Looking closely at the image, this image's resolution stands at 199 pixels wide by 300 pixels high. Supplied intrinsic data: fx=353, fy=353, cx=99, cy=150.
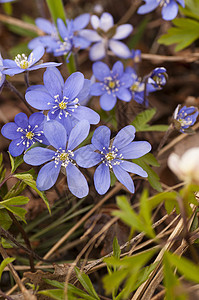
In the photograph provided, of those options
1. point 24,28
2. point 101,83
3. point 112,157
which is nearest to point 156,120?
point 101,83

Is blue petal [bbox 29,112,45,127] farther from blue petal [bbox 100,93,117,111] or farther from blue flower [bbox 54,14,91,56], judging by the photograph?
blue flower [bbox 54,14,91,56]

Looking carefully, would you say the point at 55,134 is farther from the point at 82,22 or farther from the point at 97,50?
the point at 82,22

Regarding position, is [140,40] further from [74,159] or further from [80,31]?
[74,159]

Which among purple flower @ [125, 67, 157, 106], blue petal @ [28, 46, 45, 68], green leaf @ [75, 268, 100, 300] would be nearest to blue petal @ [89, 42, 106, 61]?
purple flower @ [125, 67, 157, 106]

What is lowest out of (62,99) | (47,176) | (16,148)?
(47,176)

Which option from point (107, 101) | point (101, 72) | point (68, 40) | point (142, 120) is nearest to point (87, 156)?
point (142, 120)
